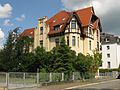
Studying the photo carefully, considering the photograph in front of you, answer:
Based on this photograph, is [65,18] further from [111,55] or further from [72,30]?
[111,55]

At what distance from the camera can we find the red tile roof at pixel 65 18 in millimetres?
52162

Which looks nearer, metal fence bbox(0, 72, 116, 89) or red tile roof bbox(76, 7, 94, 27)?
metal fence bbox(0, 72, 116, 89)

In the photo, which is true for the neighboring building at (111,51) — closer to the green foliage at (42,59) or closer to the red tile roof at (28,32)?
the red tile roof at (28,32)

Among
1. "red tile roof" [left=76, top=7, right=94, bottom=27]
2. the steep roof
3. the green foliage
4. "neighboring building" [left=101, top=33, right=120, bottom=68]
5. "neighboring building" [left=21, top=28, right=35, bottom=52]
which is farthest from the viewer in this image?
"neighboring building" [left=101, top=33, right=120, bottom=68]

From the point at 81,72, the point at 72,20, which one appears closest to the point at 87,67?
the point at 81,72

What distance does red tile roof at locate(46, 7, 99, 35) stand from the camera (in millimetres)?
52162

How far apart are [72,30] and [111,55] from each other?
36.1 metres

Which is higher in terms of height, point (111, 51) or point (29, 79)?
point (111, 51)

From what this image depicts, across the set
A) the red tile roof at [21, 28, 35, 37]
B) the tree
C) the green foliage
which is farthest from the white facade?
the tree

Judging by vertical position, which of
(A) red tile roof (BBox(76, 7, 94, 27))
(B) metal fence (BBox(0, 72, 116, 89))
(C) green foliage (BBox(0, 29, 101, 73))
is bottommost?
(B) metal fence (BBox(0, 72, 116, 89))

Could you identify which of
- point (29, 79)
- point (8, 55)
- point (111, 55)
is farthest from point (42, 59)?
point (111, 55)

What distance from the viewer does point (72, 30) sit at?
164 ft

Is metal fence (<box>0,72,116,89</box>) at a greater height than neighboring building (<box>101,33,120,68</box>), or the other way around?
neighboring building (<box>101,33,120,68</box>)

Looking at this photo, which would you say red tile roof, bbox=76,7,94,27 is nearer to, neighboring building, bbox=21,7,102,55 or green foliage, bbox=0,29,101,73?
neighboring building, bbox=21,7,102,55
